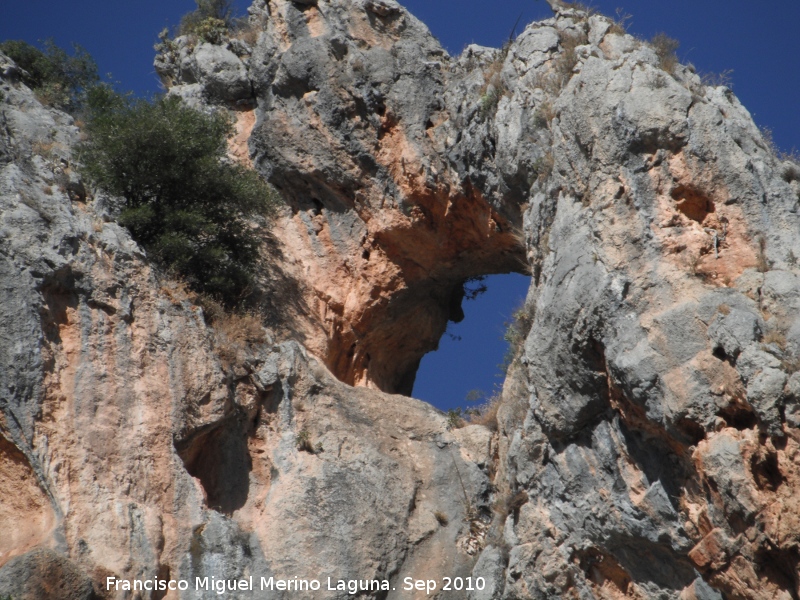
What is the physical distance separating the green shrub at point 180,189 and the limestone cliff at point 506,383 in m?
0.62

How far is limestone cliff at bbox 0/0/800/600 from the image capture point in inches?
390

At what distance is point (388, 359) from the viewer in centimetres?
1747

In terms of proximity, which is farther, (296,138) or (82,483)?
(296,138)

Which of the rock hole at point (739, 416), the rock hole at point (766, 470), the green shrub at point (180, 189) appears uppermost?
the green shrub at point (180, 189)

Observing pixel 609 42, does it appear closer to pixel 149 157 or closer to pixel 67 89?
pixel 149 157

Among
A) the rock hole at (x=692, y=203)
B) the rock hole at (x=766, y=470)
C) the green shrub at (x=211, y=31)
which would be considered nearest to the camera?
the rock hole at (x=766, y=470)

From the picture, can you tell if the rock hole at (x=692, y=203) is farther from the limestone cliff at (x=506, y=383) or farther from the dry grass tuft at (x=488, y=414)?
the dry grass tuft at (x=488, y=414)

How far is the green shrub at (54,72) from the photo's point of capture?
17.6 m

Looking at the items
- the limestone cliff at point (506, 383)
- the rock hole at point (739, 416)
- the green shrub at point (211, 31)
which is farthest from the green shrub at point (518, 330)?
the green shrub at point (211, 31)

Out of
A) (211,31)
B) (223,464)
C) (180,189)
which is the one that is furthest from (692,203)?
(211,31)

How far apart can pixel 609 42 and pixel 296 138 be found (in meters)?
5.60

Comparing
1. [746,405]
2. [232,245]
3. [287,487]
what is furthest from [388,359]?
[746,405]

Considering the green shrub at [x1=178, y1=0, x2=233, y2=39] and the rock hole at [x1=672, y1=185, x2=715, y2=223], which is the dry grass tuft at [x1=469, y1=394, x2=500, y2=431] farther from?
the green shrub at [x1=178, y1=0, x2=233, y2=39]

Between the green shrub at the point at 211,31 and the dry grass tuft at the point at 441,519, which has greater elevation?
the green shrub at the point at 211,31
